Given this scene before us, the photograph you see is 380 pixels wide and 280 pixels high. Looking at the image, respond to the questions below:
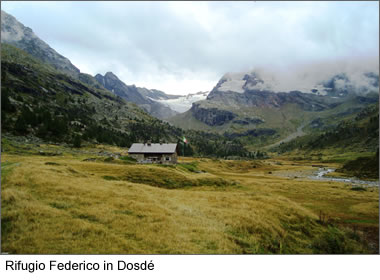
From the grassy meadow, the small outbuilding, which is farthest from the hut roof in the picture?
the grassy meadow

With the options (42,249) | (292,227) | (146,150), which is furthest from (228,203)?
(146,150)

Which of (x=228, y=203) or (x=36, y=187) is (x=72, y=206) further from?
(x=228, y=203)

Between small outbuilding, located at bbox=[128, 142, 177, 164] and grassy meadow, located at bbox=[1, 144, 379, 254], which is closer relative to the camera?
grassy meadow, located at bbox=[1, 144, 379, 254]

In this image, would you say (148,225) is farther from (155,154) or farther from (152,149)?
(152,149)

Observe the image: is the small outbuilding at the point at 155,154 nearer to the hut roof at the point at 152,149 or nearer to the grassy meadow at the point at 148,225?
the hut roof at the point at 152,149

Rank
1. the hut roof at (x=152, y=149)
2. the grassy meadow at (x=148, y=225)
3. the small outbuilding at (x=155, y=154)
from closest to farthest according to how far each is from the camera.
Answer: the grassy meadow at (x=148, y=225)
the small outbuilding at (x=155, y=154)
the hut roof at (x=152, y=149)

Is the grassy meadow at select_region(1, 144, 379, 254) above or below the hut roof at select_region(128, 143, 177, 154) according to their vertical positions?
below

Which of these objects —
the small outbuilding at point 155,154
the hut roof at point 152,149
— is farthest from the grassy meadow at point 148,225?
the hut roof at point 152,149

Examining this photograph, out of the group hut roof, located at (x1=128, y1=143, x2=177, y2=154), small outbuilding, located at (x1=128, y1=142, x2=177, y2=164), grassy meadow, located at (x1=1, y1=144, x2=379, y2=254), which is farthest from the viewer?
hut roof, located at (x1=128, y1=143, x2=177, y2=154)

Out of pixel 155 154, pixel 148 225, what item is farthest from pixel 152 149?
pixel 148 225

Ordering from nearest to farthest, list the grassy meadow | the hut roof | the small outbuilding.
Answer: the grassy meadow, the small outbuilding, the hut roof

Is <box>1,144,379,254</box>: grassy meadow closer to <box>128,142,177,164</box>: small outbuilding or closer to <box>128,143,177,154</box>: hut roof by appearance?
<box>128,142,177,164</box>: small outbuilding

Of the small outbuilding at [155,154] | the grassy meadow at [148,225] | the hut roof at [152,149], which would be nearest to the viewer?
the grassy meadow at [148,225]
